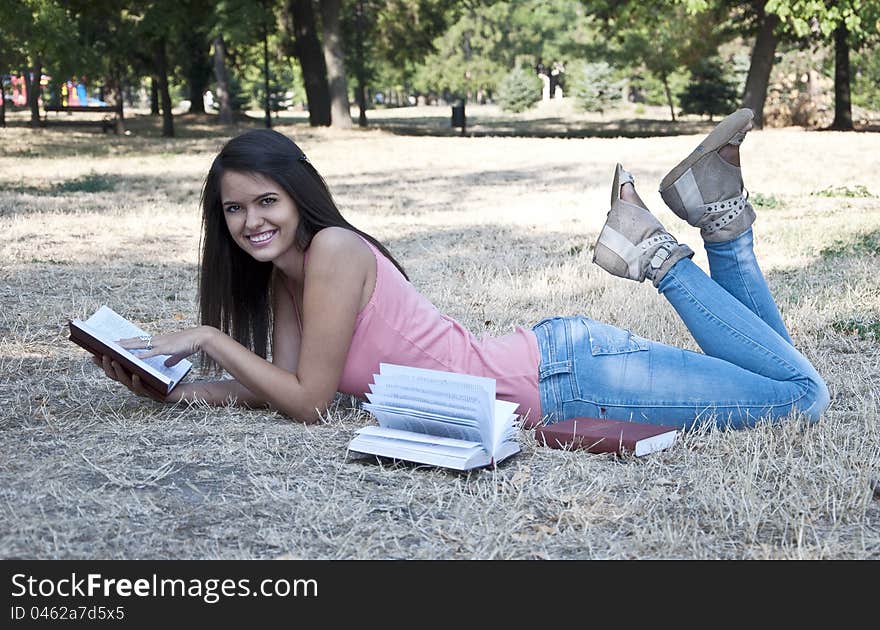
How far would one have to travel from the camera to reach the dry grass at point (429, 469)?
3131 mm

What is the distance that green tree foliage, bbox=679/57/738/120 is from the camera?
1545 inches

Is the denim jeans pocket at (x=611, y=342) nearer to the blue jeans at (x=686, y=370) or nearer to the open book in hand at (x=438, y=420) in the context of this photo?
the blue jeans at (x=686, y=370)

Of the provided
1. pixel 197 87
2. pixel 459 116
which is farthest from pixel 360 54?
pixel 197 87

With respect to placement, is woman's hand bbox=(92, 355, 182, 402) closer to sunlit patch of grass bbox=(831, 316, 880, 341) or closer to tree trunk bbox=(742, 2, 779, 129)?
sunlit patch of grass bbox=(831, 316, 880, 341)

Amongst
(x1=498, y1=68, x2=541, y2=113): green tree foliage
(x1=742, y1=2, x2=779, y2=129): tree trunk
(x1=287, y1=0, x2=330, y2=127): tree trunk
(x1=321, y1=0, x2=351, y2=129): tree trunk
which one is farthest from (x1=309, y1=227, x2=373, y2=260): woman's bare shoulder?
(x1=498, y1=68, x2=541, y2=113): green tree foliage

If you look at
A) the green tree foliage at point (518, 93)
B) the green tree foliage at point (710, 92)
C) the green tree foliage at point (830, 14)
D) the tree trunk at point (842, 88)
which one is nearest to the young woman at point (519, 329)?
the green tree foliage at point (830, 14)

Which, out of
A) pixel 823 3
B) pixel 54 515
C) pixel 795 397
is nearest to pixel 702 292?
pixel 795 397

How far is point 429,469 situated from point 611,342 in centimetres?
87

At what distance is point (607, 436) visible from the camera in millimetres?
3852

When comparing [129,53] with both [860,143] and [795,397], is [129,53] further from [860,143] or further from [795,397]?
[795,397]

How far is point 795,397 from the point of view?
418 cm

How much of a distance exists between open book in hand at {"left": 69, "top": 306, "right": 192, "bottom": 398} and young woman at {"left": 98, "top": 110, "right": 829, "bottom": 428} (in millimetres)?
79

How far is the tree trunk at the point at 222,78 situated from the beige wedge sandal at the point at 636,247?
86.4ft

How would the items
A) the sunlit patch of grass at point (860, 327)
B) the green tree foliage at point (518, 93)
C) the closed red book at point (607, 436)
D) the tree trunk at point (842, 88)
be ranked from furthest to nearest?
the green tree foliage at point (518, 93) < the tree trunk at point (842, 88) < the sunlit patch of grass at point (860, 327) < the closed red book at point (607, 436)
